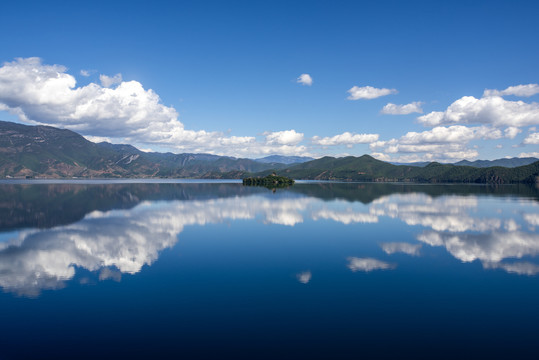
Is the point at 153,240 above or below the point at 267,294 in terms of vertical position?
below

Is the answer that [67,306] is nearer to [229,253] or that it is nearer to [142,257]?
[142,257]

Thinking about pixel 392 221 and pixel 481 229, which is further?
pixel 392 221

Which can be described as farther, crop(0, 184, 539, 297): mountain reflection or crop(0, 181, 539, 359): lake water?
crop(0, 184, 539, 297): mountain reflection

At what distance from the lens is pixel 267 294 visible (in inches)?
926

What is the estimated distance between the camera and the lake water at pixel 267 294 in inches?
651

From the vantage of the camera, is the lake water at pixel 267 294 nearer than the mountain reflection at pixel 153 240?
Yes

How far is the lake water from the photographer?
54.2 feet

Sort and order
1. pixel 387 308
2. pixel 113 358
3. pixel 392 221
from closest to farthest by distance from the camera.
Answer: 1. pixel 113 358
2. pixel 387 308
3. pixel 392 221

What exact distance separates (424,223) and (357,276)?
121ft

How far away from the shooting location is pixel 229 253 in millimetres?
37125

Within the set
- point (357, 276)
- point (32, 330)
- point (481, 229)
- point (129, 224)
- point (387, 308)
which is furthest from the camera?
point (129, 224)

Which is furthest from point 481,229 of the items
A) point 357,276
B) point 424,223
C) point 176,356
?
point 176,356

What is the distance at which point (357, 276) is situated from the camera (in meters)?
28.0

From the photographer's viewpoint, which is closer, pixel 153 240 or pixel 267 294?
pixel 267 294
